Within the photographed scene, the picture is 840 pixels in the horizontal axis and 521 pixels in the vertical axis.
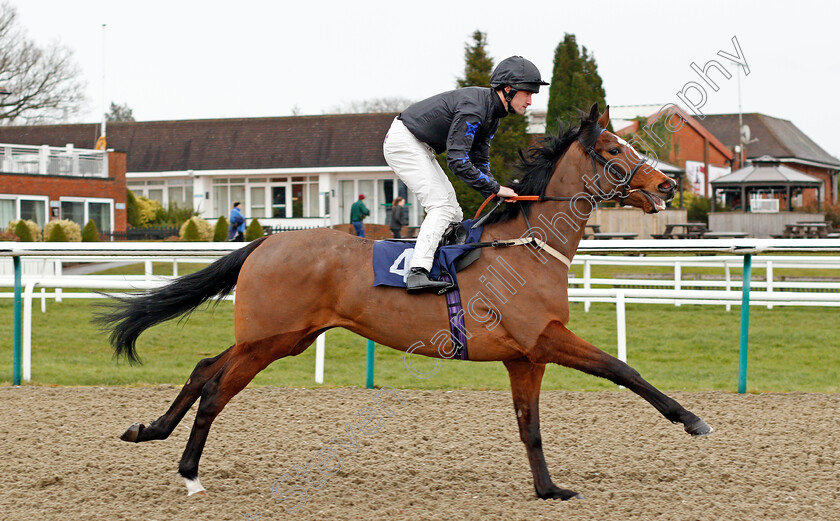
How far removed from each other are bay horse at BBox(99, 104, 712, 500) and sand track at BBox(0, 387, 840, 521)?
1.17 ft

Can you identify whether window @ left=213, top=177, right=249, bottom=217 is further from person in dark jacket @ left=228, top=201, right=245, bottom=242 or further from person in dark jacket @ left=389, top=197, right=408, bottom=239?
person in dark jacket @ left=389, top=197, right=408, bottom=239

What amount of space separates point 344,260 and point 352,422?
1.81 metres

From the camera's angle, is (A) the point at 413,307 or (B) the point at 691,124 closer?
(A) the point at 413,307

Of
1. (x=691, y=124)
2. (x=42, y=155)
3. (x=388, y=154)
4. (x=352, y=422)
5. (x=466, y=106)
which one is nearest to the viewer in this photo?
(x=466, y=106)

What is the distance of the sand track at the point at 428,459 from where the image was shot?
4.13 meters

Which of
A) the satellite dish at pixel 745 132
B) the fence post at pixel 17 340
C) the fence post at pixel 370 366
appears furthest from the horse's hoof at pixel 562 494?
the satellite dish at pixel 745 132

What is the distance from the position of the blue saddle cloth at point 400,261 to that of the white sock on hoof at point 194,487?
52.6 inches

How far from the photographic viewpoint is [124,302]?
16.9ft

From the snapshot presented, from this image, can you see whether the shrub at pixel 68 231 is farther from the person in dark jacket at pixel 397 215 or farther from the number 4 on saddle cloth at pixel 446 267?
the number 4 on saddle cloth at pixel 446 267

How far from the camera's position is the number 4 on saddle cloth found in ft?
14.7

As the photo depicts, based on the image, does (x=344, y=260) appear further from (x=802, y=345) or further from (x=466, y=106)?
(x=802, y=345)

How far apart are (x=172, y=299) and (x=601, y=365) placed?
2.42 m

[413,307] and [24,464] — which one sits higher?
[413,307]

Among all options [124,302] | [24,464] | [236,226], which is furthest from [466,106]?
[236,226]
